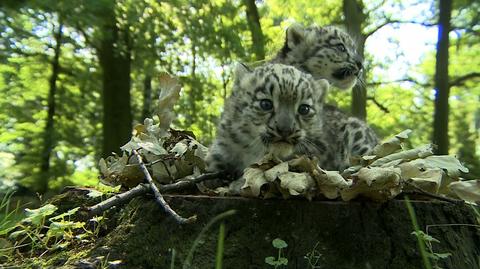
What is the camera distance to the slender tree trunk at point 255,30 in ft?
→ 52.6

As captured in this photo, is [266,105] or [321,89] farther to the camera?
[321,89]

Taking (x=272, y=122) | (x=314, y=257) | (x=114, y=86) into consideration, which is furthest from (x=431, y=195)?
(x=114, y=86)

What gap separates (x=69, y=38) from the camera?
15.4 meters

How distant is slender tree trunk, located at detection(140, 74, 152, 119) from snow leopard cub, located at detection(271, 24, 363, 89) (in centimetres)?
1139

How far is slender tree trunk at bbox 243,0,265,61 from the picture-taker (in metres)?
16.0

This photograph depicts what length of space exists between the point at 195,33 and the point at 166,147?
11198 millimetres

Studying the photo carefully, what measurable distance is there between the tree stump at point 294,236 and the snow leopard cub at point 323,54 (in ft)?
10.5

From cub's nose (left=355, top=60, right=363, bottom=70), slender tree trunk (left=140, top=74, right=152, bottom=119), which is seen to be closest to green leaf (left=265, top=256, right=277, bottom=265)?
cub's nose (left=355, top=60, right=363, bottom=70)

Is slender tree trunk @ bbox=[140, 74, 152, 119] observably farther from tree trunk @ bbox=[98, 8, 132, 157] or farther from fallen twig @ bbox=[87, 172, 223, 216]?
fallen twig @ bbox=[87, 172, 223, 216]

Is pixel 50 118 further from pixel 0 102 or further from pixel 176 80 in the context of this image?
pixel 176 80

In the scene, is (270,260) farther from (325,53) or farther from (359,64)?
(359,64)

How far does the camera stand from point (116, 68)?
14906 mm

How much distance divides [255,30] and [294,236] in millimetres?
14023

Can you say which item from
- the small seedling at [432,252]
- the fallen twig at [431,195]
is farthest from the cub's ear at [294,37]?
the small seedling at [432,252]
